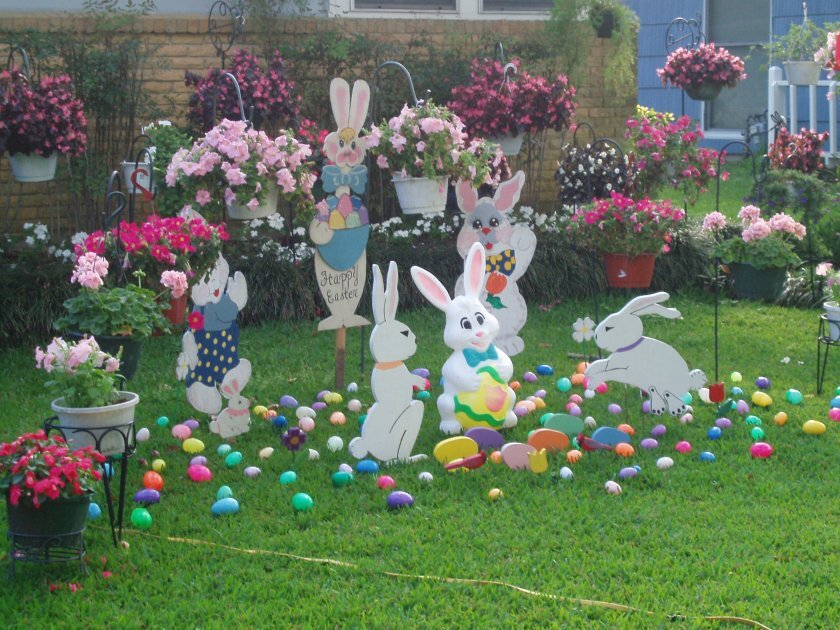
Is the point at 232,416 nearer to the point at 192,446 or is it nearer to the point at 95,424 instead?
the point at 192,446

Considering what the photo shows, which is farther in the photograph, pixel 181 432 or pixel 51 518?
pixel 181 432

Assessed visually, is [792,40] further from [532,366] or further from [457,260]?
[532,366]

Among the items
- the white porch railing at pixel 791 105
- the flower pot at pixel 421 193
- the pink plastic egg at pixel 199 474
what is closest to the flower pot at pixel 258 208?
the flower pot at pixel 421 193

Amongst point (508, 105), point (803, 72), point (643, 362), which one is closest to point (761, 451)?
point (643, 362)

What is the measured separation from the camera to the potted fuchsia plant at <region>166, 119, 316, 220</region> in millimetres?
5781

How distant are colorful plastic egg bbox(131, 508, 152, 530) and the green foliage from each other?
1312 mm

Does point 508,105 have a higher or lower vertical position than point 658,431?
higher

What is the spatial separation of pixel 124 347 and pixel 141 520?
142 cm

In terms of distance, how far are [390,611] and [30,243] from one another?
4894 millimetres

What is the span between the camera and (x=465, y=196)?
6.60 m

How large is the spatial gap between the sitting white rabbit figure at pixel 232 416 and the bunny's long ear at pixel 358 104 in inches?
60.0

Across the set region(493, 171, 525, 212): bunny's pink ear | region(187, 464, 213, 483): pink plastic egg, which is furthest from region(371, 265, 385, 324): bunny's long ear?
region(493, 171, 525, 212): bunny's pink ear

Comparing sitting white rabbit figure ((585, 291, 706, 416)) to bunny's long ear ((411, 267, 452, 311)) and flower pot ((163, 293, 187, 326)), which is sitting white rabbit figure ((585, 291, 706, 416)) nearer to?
bunny's long ear ((411, 267, 452, 311))

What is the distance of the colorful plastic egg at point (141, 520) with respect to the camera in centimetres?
424
